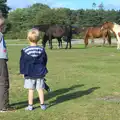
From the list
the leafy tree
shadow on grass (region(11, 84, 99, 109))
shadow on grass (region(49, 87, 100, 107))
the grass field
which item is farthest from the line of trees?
shadow on grass (region(49, 87, 100, 107))

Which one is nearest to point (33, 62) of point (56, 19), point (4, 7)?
point (56, 19)

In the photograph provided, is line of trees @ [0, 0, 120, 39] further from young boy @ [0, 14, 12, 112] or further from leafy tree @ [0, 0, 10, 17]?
young boy @ [0, 14, 12, 112]

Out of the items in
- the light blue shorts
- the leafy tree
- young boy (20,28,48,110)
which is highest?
the leafy tree

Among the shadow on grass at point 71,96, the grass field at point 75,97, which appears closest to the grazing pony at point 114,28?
the grass field at point 75,97

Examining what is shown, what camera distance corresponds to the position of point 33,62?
7.73 metres

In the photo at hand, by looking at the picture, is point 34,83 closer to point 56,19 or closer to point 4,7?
point 56,19

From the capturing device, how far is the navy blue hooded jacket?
7.73 metres

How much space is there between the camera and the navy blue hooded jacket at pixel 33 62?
7727mm

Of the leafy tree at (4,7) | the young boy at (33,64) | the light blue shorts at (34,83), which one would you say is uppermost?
the leafy tree at (4,7)

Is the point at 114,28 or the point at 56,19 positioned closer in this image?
the point at 114,28

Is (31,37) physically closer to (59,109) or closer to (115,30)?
(59,109)

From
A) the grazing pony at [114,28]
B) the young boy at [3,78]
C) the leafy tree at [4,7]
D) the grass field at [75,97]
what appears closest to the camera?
the grass field at [75,97]

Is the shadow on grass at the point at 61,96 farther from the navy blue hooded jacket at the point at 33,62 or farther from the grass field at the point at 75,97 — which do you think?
the navy blue hooded jacket at the point at 33,62

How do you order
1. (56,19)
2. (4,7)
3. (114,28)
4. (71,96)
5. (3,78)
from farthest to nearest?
(4,7) → (56,19) → (114,28) → (71,96) → (3,78)
